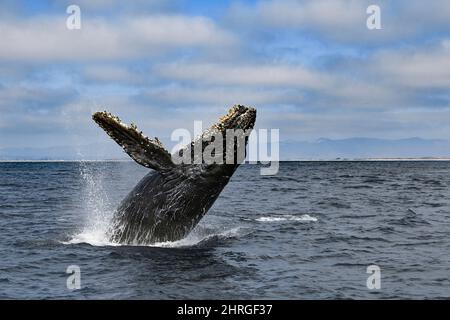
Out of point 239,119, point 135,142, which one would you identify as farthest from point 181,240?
point 239,119

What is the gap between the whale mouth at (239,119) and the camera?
532 inches

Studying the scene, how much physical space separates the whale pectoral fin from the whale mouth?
147 cm

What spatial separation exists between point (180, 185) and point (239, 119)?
2.06m

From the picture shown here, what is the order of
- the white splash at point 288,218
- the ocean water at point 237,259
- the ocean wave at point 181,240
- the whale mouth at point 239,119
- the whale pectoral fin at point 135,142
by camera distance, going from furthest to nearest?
the white splash at point 288,218
the ocean wave at point 181,240
the whale mouth at point 239,119
the whale pectoral fin at point 135,142
the ocean water at point 237,259

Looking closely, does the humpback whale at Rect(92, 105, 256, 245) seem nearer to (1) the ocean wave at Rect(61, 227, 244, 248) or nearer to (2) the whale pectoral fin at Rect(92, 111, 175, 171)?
(2) the whale pectoral fin at Rect(92, 111, 175, 171)

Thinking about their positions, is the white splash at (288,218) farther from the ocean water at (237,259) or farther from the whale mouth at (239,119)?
the whale mouth at (239,119)

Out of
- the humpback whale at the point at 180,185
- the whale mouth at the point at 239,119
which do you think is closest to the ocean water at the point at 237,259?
the humpback whale at the point at 180,185

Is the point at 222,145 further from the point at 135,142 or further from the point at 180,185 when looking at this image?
the point at 135,142

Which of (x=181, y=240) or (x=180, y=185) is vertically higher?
(x=180, y=185)

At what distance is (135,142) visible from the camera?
12.7 metres

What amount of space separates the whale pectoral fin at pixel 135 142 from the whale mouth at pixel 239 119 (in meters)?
1.47

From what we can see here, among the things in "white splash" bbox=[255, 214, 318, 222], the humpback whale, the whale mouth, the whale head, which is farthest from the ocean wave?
"white splash" bbox=[255, 214, 318, 222]
